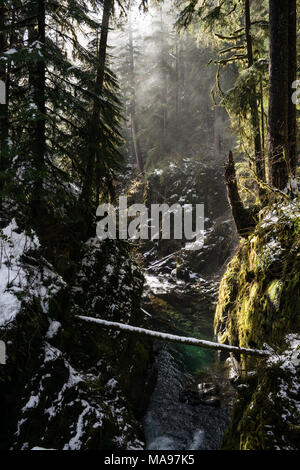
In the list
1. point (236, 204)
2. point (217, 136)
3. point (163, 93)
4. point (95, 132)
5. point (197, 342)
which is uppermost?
point (163, 93)

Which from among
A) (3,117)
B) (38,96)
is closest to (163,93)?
(38,96)

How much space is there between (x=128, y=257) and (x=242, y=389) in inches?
264

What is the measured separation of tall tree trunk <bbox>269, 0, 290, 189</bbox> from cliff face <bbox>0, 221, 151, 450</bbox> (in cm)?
468

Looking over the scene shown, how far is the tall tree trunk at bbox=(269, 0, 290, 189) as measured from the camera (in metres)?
4.86

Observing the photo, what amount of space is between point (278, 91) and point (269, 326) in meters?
4.34

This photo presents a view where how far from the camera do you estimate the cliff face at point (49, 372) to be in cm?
373

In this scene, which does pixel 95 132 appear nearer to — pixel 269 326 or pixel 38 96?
pixel 38 96

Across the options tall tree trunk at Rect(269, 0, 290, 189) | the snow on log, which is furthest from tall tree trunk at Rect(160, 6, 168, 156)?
the snow on log

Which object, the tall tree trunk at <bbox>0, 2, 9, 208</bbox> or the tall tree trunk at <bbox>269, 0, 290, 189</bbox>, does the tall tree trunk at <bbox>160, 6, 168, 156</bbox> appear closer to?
the tall tree trunk at <bbox>0, 2, 9, 208</bbox>

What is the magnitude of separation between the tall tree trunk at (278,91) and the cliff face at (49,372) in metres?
4.68

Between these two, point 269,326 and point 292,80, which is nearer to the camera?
point 269,326

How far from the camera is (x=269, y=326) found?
376cm
